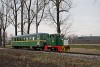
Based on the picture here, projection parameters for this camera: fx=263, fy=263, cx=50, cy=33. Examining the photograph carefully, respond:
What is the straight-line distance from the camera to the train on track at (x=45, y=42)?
3554cm

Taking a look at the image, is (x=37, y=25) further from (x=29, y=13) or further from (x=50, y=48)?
(x=50, y=48)

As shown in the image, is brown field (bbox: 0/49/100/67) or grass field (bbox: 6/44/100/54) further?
grass field (bbox: 6/44/100/54)

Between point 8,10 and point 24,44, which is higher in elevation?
point 8,10

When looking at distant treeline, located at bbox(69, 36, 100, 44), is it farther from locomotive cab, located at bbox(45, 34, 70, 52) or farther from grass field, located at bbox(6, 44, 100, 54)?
locomotive cab, located at bbox(45, 34, 70, 52)

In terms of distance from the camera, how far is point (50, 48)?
3725 cm

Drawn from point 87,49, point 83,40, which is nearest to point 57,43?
point 87,49

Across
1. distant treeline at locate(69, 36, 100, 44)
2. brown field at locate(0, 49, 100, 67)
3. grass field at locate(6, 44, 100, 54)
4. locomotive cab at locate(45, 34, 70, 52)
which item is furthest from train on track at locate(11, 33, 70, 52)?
distant treeline at locate(69, 36, 100, 44)

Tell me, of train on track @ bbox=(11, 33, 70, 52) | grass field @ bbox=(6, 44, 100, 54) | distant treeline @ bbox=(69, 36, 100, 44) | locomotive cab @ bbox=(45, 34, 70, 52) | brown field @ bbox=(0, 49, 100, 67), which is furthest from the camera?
distant treeline @ bbox=(69, 36, 100, 44)

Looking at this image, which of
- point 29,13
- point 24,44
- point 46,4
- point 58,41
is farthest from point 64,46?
point 29,13

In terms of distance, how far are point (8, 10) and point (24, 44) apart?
89.6 ft

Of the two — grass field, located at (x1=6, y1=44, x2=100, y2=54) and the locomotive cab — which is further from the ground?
the locomotive cab

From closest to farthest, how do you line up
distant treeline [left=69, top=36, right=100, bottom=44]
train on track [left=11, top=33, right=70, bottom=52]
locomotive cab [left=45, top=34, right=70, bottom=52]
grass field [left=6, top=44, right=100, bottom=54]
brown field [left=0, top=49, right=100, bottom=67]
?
brown field [left=0, top=49, right=100, bottom=67]
locomotive cab [left=45, top=34, right=70, bottom=52]
train on track [left=11, top=33, right=70, bottom=52]
grass field [left=6, top=44, right=100, bottom=54]
distant treeline [left=69, top=36, right=100, bottom=44]

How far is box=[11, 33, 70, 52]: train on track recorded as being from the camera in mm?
35544

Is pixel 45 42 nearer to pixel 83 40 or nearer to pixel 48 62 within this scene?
pixel 48 62
